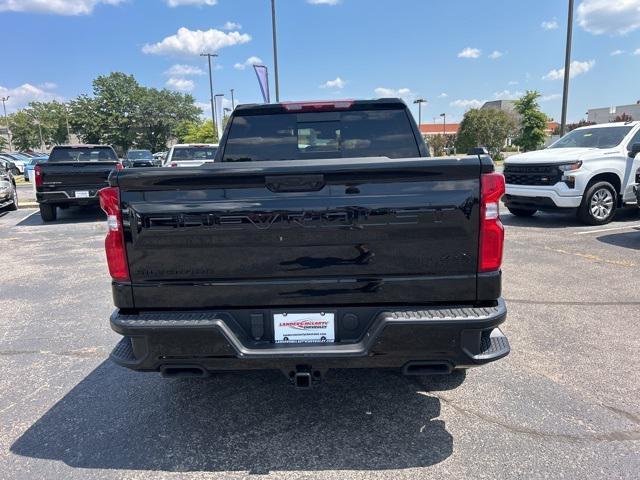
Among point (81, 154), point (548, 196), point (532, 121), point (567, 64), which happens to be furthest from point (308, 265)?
point (532, 121)

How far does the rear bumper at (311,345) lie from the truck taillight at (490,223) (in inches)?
10.3

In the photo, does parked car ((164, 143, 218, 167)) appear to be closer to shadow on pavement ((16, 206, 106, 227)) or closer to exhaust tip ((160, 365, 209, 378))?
shadow on pavement ((16, 206, 106, 227))

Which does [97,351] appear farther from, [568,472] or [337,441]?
[568,472]

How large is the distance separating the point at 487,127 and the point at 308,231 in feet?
170

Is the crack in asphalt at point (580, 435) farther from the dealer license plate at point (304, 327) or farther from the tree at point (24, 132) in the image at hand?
the tree at point (24, 132)

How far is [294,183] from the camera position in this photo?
2.51 metres

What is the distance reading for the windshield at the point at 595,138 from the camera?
32.3 ft

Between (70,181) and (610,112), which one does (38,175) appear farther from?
A: (610,112)

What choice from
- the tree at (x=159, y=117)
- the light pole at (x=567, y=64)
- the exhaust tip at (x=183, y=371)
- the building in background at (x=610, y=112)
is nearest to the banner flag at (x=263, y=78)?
the light pole at (x=567, y=64)

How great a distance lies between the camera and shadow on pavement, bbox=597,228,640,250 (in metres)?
7.86

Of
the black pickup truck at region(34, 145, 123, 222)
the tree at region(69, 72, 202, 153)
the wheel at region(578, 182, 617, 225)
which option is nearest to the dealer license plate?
the wheel at region(578, 182, 617, 225)

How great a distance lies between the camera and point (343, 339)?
2.63 m

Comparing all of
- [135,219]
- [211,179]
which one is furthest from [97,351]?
[211,179]

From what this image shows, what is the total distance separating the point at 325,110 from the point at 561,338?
2935 mm
